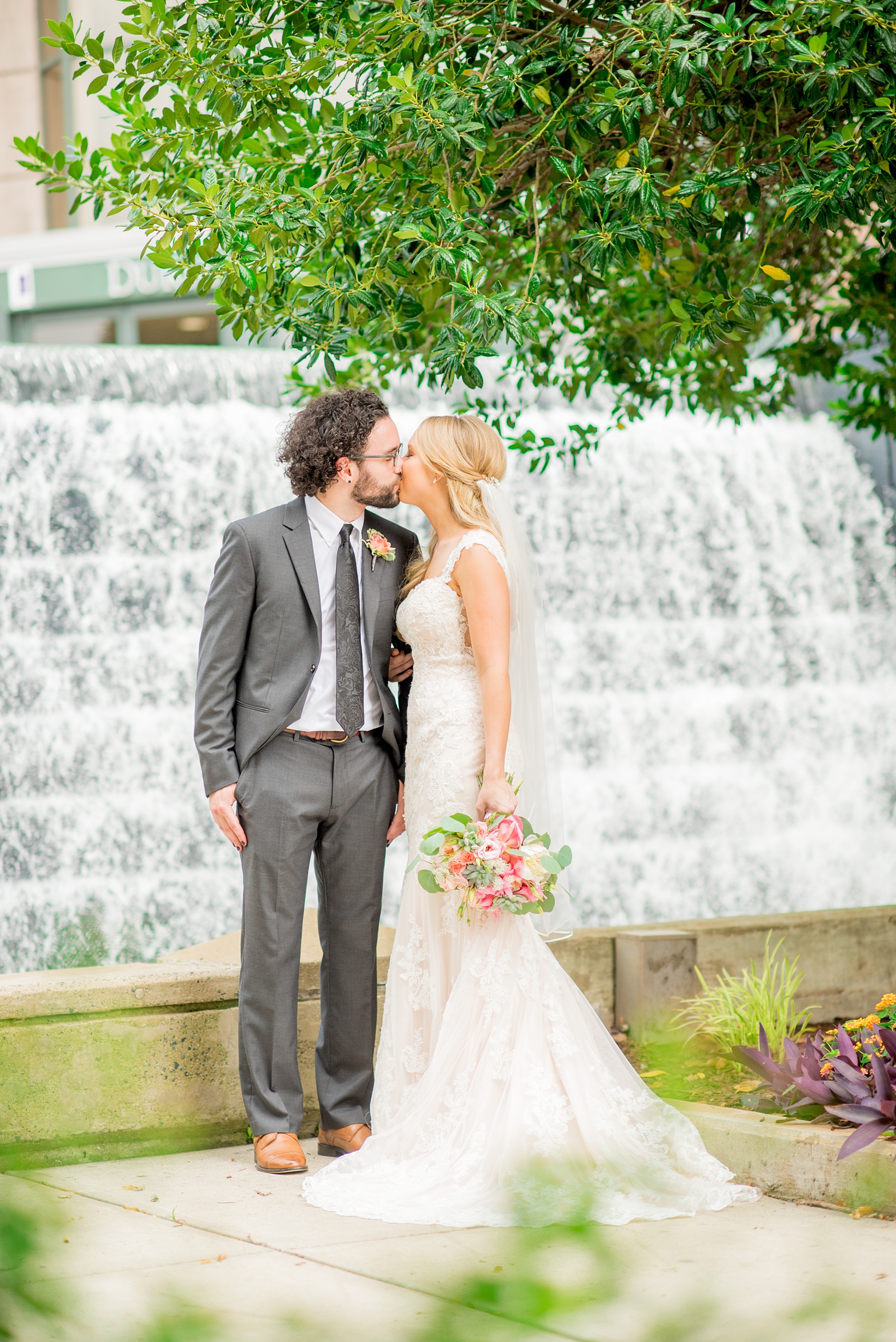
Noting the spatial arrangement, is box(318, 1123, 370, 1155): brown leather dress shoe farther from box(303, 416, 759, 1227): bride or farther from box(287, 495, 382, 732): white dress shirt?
box(287, 495, 382, 732): white dress shirt

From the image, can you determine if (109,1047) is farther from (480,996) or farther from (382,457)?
(382,457)

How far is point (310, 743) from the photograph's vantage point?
4035 millimetres

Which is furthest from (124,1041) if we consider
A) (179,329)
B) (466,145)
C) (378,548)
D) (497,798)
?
(179,329)

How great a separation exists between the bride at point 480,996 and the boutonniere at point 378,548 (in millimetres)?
100

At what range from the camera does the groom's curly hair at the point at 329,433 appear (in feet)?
13.4

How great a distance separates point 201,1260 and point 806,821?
10518 mm

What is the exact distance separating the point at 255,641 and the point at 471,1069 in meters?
1.31

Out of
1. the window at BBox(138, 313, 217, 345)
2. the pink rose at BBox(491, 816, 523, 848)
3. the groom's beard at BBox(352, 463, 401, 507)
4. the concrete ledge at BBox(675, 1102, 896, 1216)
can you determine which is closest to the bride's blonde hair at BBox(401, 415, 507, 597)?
the groom's beard at BBox(352, 463, 401, 507)

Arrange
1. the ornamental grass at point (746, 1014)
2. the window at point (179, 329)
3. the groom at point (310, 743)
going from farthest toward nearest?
1. the window at point (179, 329)
2. the ornamental grass at point (746, 1014)
3. the groom at point (310, 743)

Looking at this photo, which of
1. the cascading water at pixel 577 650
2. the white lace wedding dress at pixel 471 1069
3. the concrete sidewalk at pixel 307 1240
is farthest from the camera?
the cascading water at pixel 577 650

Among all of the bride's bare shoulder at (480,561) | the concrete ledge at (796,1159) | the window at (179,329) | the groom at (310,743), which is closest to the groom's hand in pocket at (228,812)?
the groom at (310,743)

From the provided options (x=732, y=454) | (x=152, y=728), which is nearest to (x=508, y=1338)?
(x=152, y=728)

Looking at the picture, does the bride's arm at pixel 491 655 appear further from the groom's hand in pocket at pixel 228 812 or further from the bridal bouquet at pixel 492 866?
the groom's hand in pocket at pixel 228 812

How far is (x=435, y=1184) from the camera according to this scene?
356 cm
